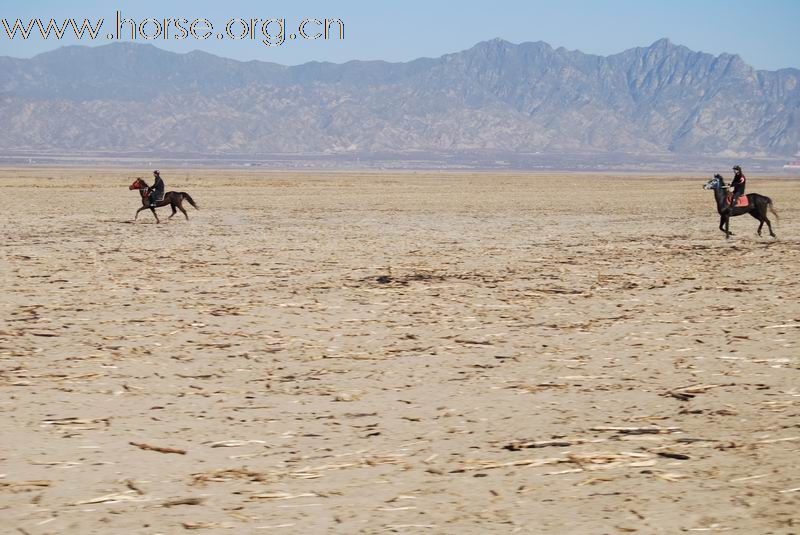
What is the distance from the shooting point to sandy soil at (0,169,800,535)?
18.2 ft

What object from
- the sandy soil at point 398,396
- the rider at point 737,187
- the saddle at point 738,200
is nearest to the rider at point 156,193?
the sandy soil at point 398,396

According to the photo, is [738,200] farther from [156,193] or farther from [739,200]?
[156,193]

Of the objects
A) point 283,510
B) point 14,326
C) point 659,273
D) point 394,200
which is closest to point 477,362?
point 283,510

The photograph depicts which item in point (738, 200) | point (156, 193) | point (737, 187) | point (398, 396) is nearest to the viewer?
point (398, 396)

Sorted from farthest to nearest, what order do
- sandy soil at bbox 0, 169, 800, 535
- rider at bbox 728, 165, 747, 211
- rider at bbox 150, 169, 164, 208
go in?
rider at bbox 150, 169, 164, 208 → rider at bbox 728, 165, 747, 211 → sandy soil at bbox 0, 169, 800, 535

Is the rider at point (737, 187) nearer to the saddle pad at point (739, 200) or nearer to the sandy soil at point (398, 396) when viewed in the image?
the saddle pad at point (739, 200)

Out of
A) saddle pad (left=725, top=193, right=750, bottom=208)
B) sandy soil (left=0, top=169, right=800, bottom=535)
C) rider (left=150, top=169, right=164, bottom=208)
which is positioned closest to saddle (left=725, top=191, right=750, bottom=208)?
saddle pad (left=725, top=193, right=750, bottom=208)

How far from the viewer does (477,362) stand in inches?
373

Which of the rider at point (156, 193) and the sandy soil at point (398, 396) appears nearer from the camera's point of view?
the sandy soil at point (398, 396)

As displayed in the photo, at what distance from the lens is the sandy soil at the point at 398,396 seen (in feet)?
18.2

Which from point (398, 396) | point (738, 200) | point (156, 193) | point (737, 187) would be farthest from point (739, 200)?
point (398, 396)

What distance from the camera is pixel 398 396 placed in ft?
26.9

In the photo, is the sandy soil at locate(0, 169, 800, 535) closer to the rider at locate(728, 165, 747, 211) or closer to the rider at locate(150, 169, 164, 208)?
the rider at locate(728, 165, 747, 211)

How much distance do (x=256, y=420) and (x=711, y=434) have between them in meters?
3.13
